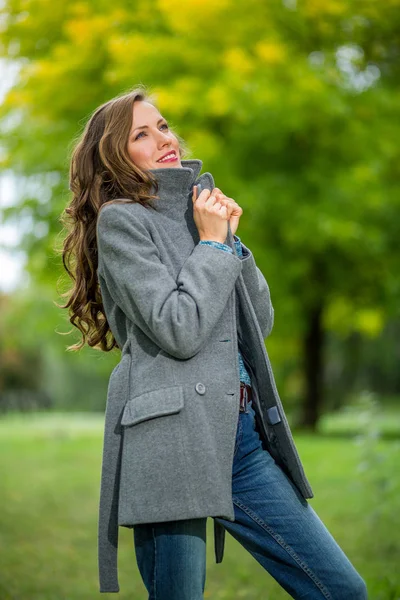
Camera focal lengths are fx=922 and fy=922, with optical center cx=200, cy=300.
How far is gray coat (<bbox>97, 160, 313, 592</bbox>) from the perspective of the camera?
2391 mm

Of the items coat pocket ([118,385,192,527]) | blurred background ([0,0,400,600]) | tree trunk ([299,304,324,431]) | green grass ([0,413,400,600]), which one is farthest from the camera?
tree trunk ([299,304,324,431])

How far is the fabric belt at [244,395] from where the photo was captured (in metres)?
2.60

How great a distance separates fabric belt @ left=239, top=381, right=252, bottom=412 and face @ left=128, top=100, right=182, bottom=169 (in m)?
0.68

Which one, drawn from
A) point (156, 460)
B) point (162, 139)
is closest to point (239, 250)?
point (162, 139)

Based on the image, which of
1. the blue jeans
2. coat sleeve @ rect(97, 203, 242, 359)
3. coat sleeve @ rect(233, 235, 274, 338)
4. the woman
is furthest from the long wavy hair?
the blue jeans

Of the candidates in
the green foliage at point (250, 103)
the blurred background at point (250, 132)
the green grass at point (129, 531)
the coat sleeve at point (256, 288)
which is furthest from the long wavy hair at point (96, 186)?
the green foliage at point (250, 103)

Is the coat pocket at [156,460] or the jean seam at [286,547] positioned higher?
the coat pocket at [156,460]

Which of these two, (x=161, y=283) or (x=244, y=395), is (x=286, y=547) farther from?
(x=161, y=283)

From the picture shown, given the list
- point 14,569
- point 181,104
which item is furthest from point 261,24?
point 14,569

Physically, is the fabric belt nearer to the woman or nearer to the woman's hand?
the woman

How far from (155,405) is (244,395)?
0.32m

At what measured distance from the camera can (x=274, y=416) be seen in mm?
2596

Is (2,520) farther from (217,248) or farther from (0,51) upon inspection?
(0,51)

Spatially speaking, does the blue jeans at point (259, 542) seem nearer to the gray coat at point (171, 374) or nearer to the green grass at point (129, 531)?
the gray coat at point (171, 374)
